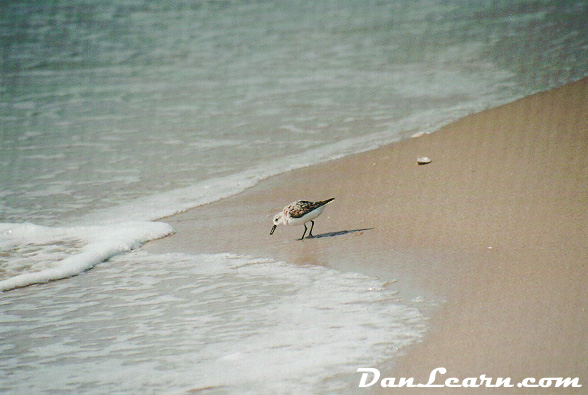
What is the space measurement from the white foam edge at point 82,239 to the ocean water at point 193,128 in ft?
0.07

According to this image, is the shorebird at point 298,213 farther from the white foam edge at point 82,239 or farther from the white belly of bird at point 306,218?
the white foam edge at point 82,239

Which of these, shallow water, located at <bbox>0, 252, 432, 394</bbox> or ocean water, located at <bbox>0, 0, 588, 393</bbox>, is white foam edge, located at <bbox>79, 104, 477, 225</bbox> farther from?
shallow water, located at <bbox>0, 252, 432, 394</bbox>

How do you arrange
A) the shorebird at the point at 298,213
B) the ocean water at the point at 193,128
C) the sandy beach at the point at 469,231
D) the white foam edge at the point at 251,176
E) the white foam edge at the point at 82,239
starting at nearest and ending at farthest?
the sandy beach at the point at 469,231 → the ocean water at the point at 193,128 → the white foam edge at the point at 82,239 → the shorebird at the point at 298,213 → the white foam edge at the point at 251,176

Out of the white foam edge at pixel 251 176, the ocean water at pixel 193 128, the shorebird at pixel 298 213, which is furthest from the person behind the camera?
the white foam edge at pixel 251 176

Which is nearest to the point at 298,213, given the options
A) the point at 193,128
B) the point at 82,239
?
the point at 82,239

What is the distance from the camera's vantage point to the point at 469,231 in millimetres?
5203

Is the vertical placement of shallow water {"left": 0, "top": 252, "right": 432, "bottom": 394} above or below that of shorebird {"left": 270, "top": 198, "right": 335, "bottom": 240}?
below

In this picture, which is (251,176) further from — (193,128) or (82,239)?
(193,128)

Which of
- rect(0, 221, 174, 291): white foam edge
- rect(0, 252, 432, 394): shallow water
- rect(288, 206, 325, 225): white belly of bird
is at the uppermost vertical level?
rect(288, 206, 325, 225): white belly of bird

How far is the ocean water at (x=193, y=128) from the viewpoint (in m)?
3.90

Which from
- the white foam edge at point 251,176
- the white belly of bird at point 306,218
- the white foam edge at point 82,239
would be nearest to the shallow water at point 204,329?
the white foam edge at point 82,239

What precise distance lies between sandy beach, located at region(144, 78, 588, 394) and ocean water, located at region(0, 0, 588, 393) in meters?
0.31

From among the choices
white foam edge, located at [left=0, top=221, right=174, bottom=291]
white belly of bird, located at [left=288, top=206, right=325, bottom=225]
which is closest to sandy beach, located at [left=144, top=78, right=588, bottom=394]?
white belly of bird, located at [left=288, top=206, right=325, bottom=225]

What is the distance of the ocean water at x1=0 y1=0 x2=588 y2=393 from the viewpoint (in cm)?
390
